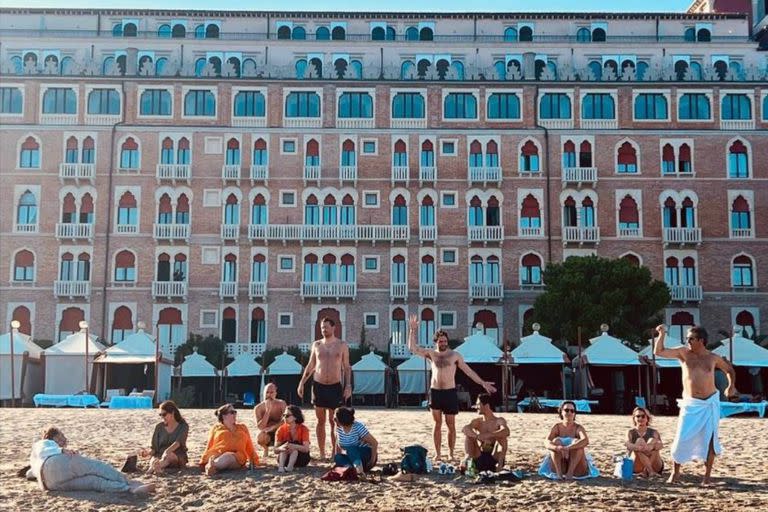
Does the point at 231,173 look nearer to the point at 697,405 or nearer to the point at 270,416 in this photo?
the point at 270,416

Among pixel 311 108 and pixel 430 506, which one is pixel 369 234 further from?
pixel 430 506

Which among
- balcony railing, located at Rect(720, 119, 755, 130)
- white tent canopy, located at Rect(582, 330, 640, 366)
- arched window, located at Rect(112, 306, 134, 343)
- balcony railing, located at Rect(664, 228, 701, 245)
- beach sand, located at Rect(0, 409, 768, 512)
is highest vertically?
balcony railing, located at Rect(720, 119, 755, 130)

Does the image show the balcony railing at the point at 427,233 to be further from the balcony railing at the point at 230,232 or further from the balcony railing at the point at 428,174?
the balcony railing at the point at 230,232

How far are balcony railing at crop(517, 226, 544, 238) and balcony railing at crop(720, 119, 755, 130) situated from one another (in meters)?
10.3

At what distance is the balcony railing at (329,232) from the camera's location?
51.2 meters

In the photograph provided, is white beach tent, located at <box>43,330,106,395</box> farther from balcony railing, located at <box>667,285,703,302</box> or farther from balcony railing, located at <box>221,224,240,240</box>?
balcony railing, located at <box>667,285,703,302</box>

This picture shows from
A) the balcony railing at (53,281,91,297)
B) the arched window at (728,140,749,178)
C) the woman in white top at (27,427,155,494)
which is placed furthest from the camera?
the arched window at (728,140,749,178)

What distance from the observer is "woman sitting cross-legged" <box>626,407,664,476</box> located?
1427cm

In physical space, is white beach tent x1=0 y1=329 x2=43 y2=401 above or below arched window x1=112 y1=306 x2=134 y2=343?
below

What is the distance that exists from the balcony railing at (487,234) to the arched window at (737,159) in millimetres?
11641

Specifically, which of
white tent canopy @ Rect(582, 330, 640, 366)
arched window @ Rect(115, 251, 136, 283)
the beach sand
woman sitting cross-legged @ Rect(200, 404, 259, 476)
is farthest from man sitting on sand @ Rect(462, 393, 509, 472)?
arched window @ Rect(115, 251, 136, 283)

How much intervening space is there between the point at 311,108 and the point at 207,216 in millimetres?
7356

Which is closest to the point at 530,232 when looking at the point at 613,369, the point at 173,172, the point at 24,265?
the point at 613,369

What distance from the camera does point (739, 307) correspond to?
5078 centimetres
